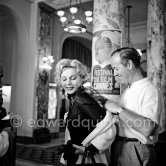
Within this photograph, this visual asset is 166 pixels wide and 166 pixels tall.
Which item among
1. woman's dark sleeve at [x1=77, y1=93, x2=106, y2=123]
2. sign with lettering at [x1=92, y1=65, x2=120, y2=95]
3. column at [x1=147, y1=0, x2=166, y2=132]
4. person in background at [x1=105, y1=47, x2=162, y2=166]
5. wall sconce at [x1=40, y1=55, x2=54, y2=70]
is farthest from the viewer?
wall sconce at [x1=40, y1=55, x2=54, y2=70]

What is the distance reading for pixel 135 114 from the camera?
6.05 feet

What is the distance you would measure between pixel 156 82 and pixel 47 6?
18.0ft

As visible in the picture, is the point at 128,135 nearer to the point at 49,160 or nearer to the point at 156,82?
the point at 49,160

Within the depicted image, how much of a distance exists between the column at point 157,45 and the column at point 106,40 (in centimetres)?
331

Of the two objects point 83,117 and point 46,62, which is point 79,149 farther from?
point 46,62

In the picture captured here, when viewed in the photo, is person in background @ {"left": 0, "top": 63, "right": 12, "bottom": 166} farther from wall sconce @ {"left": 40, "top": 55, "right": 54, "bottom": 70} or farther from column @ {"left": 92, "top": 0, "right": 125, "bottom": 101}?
wall sconce @ {"left": 40, "top": 55, "right": 54, "bottom": 70}

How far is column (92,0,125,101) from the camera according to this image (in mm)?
3959

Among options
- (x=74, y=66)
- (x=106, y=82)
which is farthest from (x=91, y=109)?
(x=106, y=82)

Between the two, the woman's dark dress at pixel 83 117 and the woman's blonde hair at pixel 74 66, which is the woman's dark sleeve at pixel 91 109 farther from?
the woman's blonde hair at pixel 74 66

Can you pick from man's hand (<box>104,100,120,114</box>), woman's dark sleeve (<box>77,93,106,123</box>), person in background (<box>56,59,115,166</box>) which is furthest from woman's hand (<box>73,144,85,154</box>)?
man's hand (<box>104,100,120,114</box>)

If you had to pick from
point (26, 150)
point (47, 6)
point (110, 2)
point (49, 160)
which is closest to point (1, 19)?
point (47, 6)

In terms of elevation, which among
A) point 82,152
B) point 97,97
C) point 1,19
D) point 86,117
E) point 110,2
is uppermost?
point 1,19

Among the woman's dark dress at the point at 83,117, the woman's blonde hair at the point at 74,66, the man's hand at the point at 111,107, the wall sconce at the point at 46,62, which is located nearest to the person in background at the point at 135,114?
the man's hand at the point at 111,107

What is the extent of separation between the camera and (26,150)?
7.75 metres
